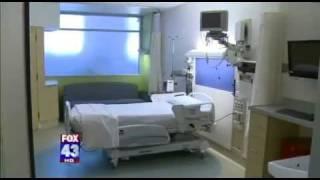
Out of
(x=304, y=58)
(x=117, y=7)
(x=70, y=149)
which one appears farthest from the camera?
(x=117, y=7)

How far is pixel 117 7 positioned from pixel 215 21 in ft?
7.94

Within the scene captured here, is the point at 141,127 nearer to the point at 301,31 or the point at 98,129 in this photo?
the point at 98,129

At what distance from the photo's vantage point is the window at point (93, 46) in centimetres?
630

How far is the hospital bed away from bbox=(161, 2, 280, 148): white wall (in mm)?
309

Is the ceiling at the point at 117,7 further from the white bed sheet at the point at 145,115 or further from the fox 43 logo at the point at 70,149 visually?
the fox 43 logo at the point at 70,149

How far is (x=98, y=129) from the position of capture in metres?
3.47

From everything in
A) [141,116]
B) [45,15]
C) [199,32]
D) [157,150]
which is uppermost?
[45,15]

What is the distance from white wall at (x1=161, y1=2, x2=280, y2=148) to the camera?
359 cm

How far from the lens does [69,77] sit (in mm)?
6379

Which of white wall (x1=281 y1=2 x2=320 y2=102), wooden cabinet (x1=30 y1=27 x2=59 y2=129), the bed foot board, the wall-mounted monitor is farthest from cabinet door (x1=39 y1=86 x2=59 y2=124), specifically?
white wall (x1=281 y1=2 x2=320 y2=102)

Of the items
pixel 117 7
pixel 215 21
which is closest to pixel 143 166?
pixel 215 21

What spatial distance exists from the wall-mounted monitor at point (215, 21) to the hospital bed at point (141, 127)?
965mm

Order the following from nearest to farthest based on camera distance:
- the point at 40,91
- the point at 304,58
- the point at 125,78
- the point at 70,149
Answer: the point at 304,58 < the point at 70,149 < the point at 40,91 < the point at 125,78

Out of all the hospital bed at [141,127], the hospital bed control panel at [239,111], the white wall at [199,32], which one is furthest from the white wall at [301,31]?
the hospital bed at [141,127]
